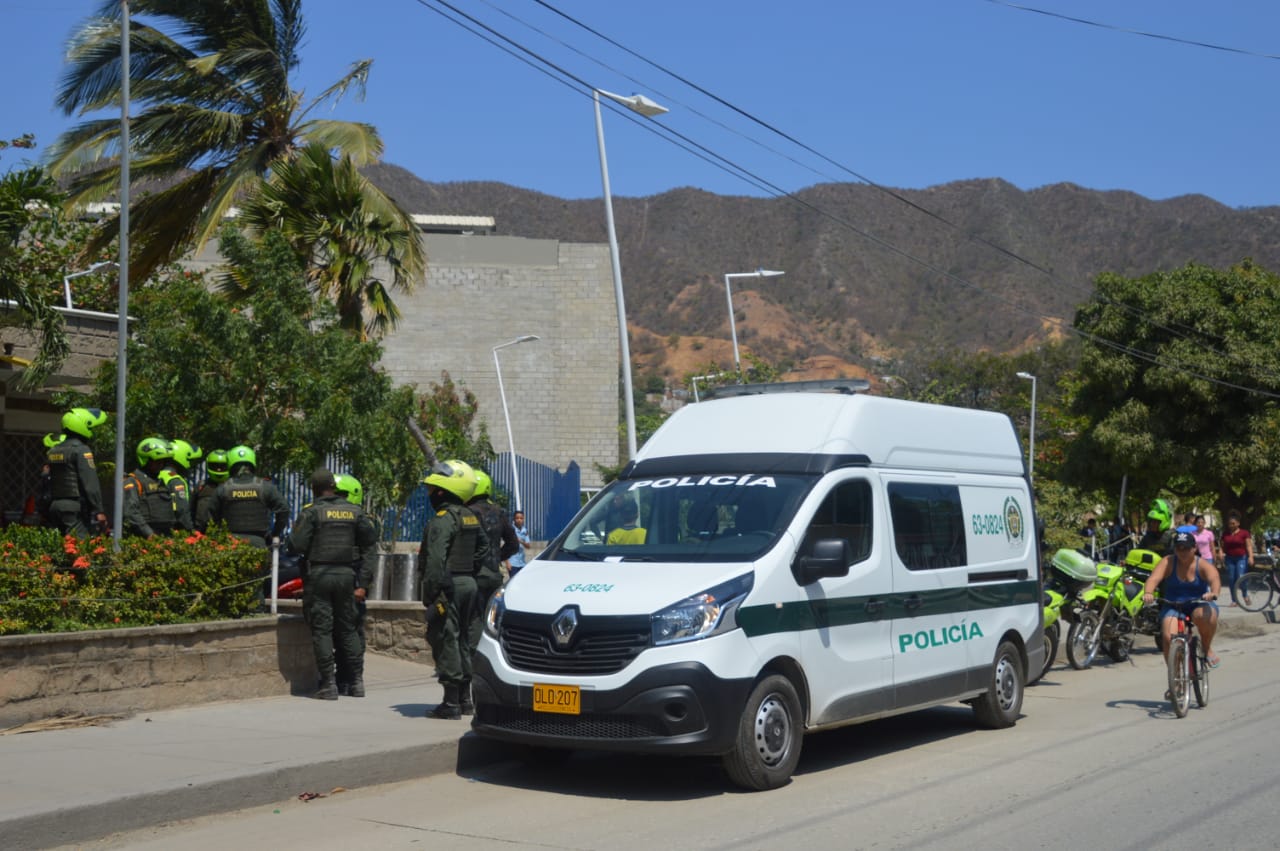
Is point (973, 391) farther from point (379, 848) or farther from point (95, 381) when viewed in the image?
point (379, 848)

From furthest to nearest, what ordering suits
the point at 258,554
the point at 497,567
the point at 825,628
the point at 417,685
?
the point at 417,685, the point at 258,554, the point at 497,567, the point at 825,628

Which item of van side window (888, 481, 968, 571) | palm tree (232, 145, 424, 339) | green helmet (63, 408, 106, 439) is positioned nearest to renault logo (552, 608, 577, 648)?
van side window (888, 481, 968, 571)

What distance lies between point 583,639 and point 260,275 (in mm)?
9211

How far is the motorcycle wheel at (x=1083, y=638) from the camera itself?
15.8 meters

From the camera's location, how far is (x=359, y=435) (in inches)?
612

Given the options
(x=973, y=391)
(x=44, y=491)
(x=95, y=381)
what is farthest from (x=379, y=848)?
(x=973, y=391)

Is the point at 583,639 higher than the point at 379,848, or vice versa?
the point at 583,639

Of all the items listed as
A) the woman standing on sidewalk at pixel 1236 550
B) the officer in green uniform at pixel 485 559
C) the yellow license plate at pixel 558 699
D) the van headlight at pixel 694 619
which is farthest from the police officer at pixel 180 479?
the woman standing on sidewalk at pixel 1236 550

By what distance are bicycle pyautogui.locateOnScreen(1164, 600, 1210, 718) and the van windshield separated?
15.7ft

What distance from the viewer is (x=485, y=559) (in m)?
10.6

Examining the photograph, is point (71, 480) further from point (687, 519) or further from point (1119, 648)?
point (1119, 648)

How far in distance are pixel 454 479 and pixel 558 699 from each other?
2769 mm

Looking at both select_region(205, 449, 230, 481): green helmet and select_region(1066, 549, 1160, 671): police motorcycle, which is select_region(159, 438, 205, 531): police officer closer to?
select_region(205, 449, 230, 481): green helmet

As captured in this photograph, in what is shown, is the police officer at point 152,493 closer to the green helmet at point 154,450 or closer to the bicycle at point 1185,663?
the green helmet at point 154,450
